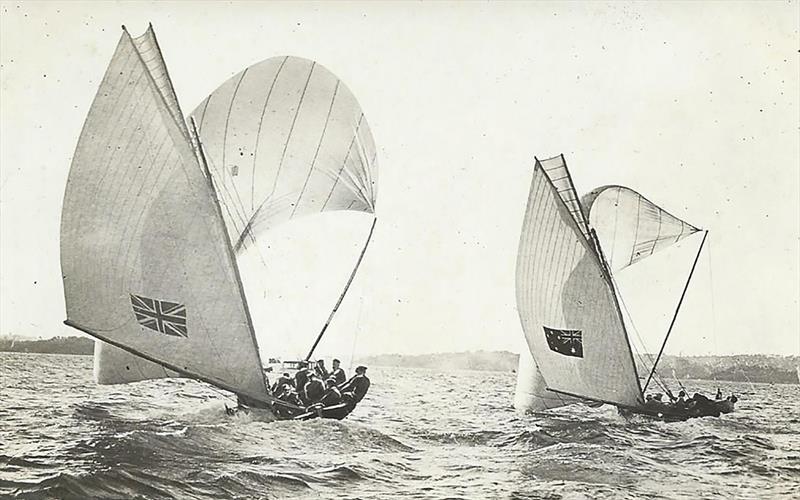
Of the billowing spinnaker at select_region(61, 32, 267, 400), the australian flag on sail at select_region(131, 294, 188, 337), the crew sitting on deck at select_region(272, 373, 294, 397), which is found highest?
the billowing spinnaker at select_region(61, 32, 267, 400)

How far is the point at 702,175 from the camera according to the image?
5.30 meters

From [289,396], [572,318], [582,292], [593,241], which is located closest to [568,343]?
A: [572,318]

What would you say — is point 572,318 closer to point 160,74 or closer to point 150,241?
point 150,241

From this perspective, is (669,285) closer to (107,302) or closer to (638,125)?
(638,125)

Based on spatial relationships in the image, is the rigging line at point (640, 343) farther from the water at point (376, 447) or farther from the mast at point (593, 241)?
the water at point (376, 447)

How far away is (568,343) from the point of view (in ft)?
19.5

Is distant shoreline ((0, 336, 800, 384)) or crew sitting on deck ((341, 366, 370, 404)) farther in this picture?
crew sitting on deck ((341, 366, 370, 404))

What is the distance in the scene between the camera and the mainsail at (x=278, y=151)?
5043mm

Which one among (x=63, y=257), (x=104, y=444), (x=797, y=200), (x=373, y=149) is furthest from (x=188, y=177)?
(x=797, y=200)

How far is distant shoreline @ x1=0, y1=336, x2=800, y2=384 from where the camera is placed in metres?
4.90

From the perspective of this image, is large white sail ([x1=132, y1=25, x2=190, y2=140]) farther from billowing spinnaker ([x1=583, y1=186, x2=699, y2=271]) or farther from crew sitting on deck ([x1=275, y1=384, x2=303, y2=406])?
billowing spinnaker ([x1=583, y1=186, x2=699, y2=271])

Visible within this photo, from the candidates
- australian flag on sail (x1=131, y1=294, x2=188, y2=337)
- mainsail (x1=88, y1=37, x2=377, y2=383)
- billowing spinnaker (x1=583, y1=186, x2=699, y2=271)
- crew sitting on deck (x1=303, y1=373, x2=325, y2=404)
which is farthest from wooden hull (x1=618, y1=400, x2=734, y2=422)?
australian flag on sail (x1=131, y1=294, x2=188, y2=337)

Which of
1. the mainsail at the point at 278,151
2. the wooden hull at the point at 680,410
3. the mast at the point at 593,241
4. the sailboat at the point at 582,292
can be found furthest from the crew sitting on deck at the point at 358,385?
the wooden hull at the point at 680,410

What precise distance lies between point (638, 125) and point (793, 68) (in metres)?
1.26
